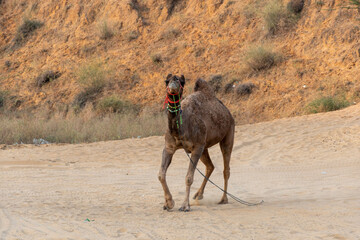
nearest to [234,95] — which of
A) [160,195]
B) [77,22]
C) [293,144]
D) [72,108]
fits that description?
[72,108]

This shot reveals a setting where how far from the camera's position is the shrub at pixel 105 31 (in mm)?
31672

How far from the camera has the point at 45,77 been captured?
30.5 metres

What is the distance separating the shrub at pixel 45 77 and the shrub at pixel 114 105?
18.7 feet

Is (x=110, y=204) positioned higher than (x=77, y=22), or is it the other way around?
(x=77, y=22)

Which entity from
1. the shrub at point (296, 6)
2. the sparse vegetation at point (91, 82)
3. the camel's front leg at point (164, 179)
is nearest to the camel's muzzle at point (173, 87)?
the camel's front leg at point (164, 179)

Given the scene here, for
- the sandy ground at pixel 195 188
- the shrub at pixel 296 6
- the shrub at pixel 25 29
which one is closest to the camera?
the sandy ground at pixel 195 188

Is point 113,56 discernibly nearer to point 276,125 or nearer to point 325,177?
point 276,125

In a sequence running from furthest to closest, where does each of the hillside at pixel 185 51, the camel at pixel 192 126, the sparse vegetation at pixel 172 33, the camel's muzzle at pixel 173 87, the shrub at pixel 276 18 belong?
the sparse vegetation at pixel 172 33
the shrub at pixel 276 18
the hillside at pixel 185 51
the camel at pixel 192 126
the camel's muzzle at pixel 173 87

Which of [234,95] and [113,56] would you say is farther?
[113,56]

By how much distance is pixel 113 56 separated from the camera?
3041 cm

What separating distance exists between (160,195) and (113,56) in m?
22.1

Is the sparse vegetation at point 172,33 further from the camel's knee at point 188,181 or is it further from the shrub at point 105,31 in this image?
the camel's knee at point 188,181

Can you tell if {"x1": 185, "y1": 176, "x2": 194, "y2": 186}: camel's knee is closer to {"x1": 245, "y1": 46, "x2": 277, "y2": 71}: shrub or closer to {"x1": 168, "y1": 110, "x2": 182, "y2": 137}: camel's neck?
{"x1": 168, "y1": 110, "x2": 182, "y2": 137}: camel's neck

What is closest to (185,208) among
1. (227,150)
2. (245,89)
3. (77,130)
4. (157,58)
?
(227,150)
